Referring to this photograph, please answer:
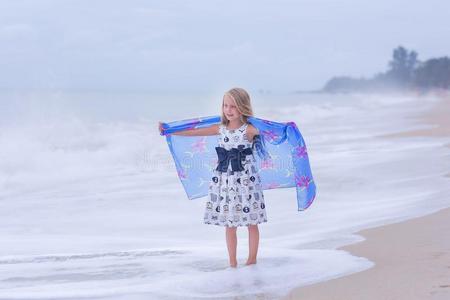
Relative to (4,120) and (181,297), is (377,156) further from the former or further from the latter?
(4,120)

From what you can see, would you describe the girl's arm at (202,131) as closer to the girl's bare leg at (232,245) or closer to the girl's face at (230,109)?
the girl's face at (230,109)

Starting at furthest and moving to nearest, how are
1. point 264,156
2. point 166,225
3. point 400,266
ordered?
point 166,225, point 264,156, point 400,266

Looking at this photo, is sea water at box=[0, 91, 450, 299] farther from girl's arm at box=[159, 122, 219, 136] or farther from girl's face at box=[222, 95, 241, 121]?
girl's face at box=[222, 95, 241, 121]

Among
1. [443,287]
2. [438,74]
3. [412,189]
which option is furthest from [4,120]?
[438,74]

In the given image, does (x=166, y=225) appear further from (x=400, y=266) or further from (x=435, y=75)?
(x=435, y=75)

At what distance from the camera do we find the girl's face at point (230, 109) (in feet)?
18.4

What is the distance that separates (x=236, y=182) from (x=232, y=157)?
20 cm

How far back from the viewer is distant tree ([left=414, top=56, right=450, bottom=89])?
5443 inches

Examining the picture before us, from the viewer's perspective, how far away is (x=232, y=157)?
5629 millimetres

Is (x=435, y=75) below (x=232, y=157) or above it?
above

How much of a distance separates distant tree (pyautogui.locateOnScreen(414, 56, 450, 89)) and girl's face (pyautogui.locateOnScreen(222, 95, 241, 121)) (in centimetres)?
13599

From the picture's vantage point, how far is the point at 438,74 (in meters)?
141

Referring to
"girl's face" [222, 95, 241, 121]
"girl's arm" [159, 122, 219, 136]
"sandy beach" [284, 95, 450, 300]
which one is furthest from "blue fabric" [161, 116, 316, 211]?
"sandy beach" [284, 95, 450, 300]

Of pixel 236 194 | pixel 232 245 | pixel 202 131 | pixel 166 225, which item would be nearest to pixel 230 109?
pixel 202 131
